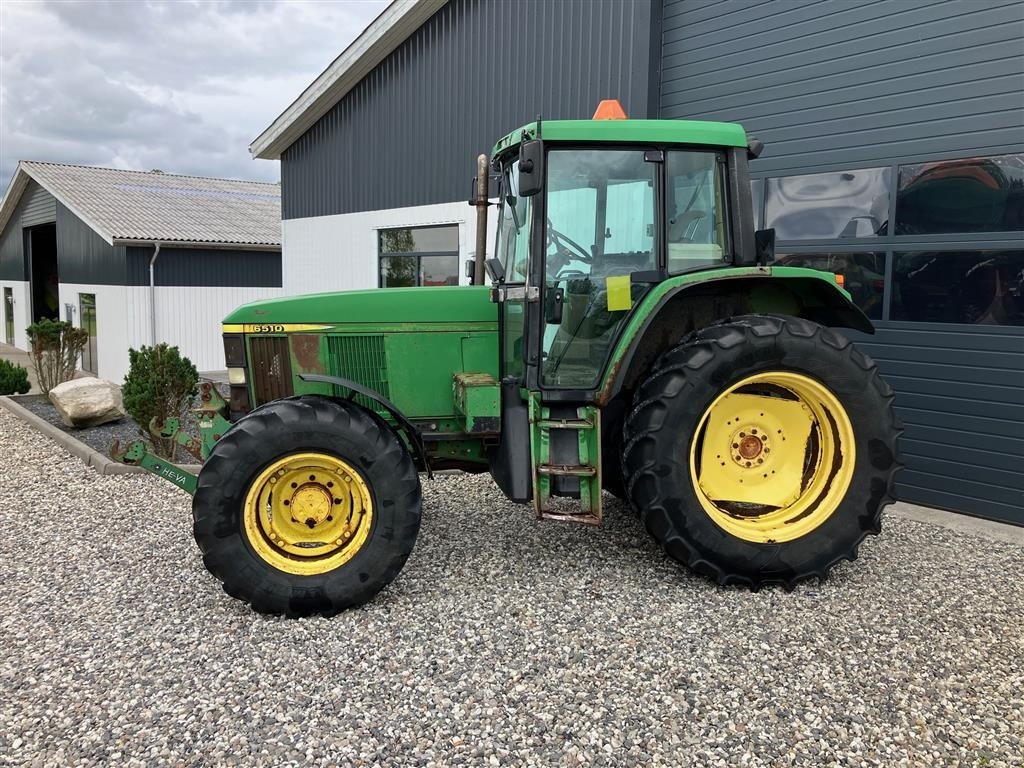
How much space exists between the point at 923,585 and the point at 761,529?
1008 mm

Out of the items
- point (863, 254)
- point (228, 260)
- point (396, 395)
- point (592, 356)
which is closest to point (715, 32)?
point (863, 254)

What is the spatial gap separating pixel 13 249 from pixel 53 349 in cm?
1460

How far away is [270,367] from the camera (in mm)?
4266

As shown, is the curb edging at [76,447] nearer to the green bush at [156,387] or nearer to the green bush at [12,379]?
the green bush at [156,387]

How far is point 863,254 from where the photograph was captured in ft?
20.3

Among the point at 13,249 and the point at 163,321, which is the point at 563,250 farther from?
the point at 13,249

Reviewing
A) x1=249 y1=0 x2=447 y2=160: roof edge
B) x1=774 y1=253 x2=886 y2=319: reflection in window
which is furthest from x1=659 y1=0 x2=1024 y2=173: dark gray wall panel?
x1=249 y1=0 x2=447 y2=160: roof edge

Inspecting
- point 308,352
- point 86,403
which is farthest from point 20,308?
point 308,352

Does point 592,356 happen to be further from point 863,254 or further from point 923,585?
point 863,254

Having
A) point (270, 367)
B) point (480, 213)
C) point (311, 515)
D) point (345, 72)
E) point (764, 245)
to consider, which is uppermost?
point (345, 72)

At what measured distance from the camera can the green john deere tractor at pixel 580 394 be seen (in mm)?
3801

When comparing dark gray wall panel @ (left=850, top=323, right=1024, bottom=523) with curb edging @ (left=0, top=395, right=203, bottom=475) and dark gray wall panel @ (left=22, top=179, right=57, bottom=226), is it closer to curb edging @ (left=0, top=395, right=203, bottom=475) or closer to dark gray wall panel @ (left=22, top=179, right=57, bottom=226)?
curb edging @ (left=0, top=395, right=203, bottom=475)

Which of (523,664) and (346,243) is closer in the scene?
(523,664)

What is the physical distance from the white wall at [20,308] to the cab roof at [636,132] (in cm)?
2243
